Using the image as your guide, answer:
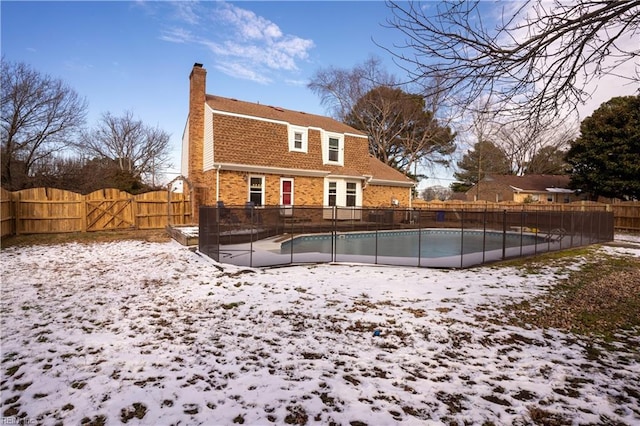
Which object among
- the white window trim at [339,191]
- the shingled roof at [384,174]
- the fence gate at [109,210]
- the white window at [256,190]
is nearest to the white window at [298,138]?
the white window trim at [339,191]

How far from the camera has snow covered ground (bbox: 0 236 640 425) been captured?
2.54 meters

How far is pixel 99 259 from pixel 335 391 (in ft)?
26.6

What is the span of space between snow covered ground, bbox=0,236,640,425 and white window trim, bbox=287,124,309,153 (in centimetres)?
1289

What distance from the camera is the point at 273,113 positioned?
18.8 meters

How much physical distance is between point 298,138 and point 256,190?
406cm

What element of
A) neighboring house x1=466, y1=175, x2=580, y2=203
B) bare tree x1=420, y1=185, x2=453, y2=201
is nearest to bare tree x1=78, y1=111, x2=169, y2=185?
neighboring house x1=466, y1=175, x2=580, y2=203

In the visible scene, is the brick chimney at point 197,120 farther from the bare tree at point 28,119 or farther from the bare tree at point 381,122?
the bare tree at point 381,122

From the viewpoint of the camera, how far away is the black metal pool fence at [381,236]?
8.65 meters

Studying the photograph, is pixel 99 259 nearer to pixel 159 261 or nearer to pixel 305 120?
pixel 159 261

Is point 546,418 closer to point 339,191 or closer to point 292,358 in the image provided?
point 292,358

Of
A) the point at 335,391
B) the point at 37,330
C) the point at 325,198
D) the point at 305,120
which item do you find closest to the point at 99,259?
the point at 37,330

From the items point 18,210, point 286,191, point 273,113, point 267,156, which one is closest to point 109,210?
point 18,210

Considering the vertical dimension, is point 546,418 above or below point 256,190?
below

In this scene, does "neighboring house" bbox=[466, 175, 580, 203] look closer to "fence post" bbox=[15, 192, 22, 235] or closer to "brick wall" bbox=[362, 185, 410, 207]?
"brick wall" bbox=[362, 185, 410, 207]
